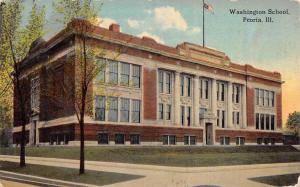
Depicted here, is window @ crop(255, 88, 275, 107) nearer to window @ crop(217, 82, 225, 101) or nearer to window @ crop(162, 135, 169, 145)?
window @ crop(217, 82, 225, 101)

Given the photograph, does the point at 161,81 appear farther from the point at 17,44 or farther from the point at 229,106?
the point at 17,44

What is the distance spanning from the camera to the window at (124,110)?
1800 cm

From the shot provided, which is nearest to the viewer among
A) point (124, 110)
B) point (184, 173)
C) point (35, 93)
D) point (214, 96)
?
point (184, 173)

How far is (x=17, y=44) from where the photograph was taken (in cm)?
2034

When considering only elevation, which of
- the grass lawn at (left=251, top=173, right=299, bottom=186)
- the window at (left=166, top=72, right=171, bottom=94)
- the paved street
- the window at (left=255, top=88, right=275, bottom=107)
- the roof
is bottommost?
the grass lawn at (left=251, top=173, right=299, bottom=186)

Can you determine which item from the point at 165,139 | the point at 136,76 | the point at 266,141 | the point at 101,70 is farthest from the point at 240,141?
the point at 101,70

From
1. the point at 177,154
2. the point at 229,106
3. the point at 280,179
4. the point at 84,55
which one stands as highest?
the point at 84,55

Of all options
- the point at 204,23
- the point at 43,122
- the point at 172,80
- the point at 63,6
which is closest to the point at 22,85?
the point at 43,122

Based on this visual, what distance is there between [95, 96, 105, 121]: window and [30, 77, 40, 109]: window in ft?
9.77

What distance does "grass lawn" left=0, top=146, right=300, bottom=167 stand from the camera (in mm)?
17078

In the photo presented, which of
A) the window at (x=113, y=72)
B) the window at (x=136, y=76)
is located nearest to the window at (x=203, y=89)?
the window at (x=136, y=76)

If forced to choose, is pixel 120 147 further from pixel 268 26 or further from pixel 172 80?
pixel 268 26

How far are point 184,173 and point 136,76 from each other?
Result: 4.13 metres

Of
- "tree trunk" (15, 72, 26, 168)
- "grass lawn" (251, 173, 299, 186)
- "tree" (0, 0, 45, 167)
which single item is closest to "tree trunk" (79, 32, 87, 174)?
"tree" (0, 0, 45, 167)
